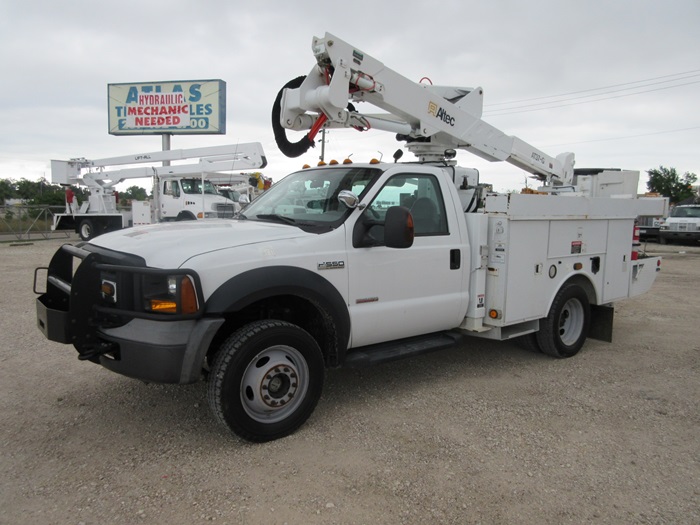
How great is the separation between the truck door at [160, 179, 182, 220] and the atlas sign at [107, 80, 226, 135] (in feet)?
25.8

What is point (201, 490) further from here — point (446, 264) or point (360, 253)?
→ point (446, 264)

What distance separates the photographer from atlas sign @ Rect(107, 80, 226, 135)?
1048 inches

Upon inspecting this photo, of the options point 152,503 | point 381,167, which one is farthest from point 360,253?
point 152,503

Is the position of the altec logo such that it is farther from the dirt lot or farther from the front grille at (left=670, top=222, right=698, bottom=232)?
the front grille at (left=670, top=222, right=698, bottom=232)

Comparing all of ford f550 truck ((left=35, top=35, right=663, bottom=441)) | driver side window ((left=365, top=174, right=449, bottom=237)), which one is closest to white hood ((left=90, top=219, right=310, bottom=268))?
ford f550 truck ((left=35, top=35, right=663, bottom=441))

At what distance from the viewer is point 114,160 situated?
69.7 ft

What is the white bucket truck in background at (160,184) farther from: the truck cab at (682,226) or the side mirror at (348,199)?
the truck cab at (682,226)

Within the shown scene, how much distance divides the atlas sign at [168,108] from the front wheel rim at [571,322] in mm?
24094

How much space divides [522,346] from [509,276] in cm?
141

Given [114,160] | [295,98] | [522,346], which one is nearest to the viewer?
[295,98]

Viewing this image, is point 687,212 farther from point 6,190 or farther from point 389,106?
point 6,190

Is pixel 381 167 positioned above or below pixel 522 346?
above

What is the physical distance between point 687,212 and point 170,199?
20817 mm

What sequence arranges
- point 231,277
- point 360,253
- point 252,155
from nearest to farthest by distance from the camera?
point 231,277 → point 360,253 → point 252,155
